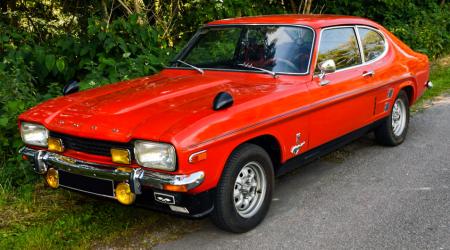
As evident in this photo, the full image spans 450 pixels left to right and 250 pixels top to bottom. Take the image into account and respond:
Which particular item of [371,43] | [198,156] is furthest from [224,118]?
[371,43]

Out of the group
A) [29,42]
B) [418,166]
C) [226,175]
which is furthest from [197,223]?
[29,42]

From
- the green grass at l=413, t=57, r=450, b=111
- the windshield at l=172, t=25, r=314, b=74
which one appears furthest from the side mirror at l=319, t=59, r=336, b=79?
the green grass at l=413, t=57, r=450, b=111

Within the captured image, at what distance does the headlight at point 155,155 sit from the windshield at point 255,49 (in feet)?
5.16

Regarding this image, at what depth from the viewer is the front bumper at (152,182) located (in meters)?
3.23

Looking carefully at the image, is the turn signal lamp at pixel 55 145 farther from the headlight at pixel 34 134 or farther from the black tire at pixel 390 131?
the black tire at pixel 390 131

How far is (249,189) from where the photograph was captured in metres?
3.84

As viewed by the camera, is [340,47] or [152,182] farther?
[340,47]

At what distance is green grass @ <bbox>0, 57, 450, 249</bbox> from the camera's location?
12.2 feet

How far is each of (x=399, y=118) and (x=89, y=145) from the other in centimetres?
384

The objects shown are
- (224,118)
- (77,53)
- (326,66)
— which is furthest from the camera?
(77,53)

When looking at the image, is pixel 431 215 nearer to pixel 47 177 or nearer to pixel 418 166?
pixel 418 166

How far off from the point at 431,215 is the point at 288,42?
1.88 meters

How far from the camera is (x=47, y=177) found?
12.5ft

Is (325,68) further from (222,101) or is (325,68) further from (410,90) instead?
(410,90)
